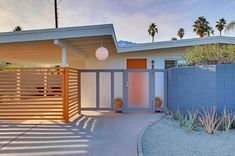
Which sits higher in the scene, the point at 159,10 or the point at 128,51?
the point at 159,10

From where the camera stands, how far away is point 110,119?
25.3 ft

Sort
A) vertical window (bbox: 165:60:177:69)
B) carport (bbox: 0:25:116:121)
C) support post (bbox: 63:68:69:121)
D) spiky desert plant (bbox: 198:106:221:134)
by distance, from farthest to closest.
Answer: vertical window (bbox: 165:60:177:69), support post (bbox: 63:68:69:121), carport (bbox: 0:25:116:121), spiky desert plant (bbox: 198:106:221:134)

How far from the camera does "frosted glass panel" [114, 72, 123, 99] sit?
9383 millimetres

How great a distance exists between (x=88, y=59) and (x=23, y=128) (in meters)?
5.70

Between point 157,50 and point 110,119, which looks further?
point 157,50

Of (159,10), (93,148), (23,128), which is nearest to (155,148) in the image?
(93,148)

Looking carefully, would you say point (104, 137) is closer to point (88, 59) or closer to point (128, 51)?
point (128, 51)

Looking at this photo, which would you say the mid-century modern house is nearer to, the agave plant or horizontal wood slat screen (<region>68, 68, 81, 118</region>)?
horizontal wood slat screen (<region>68, 68, 81, 118</region>)

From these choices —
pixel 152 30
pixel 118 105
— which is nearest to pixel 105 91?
pixel 118 105

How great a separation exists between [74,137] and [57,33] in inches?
130

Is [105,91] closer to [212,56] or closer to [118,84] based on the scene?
[118,84]

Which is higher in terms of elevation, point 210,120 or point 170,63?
point 170,63

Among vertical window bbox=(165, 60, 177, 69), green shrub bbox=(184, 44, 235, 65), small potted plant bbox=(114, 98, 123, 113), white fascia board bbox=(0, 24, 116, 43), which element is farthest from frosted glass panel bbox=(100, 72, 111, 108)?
green shrub bbox=(184, 44, 235, 65)

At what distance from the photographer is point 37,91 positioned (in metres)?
7.88
